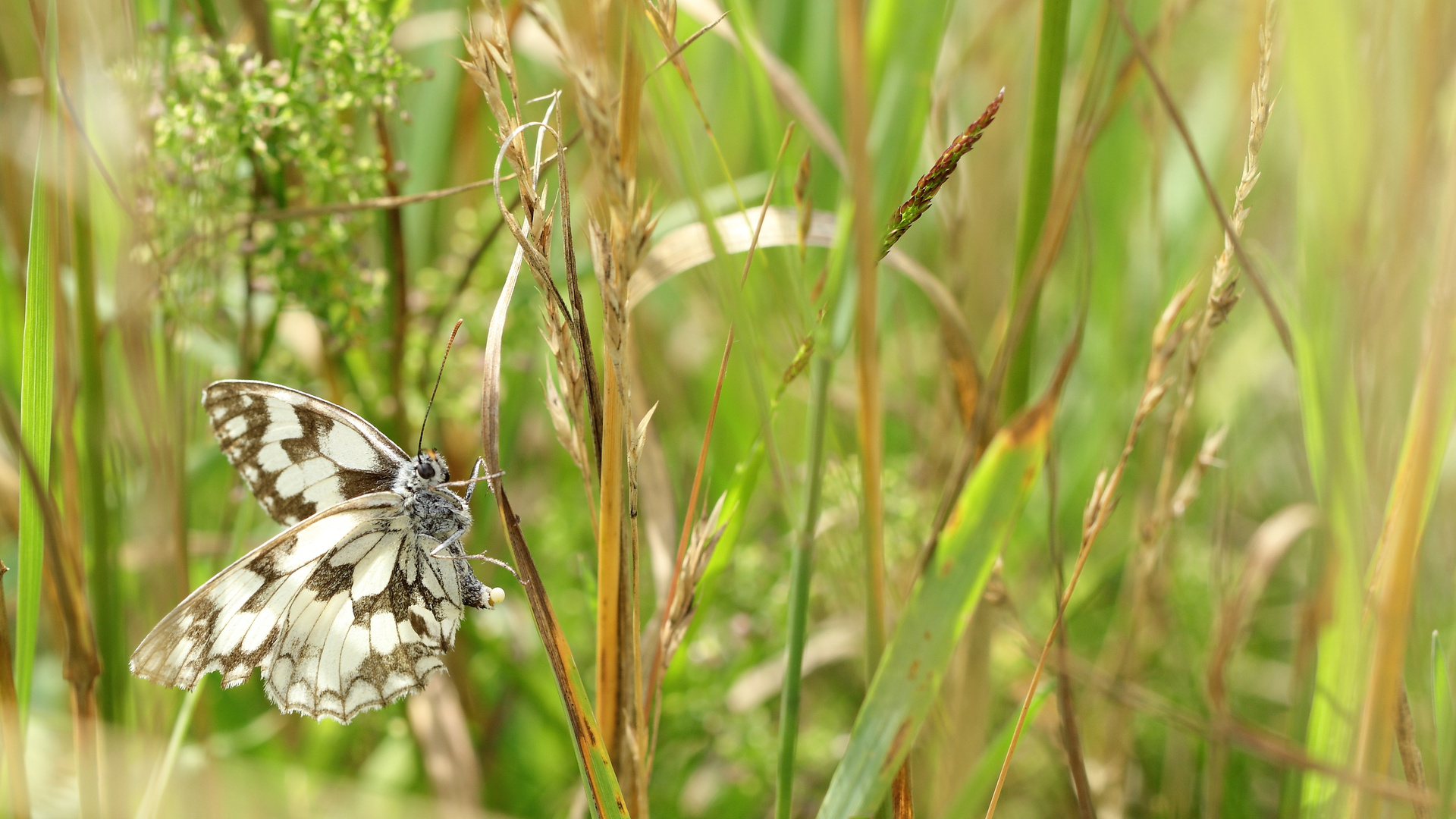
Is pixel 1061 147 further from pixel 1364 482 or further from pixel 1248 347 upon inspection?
pixel 1364 482

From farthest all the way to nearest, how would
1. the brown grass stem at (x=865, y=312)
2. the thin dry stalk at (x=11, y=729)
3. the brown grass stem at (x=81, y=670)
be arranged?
the brown grass stem at (x=81, y=670) → the thin dry stalk at (x=11, y=729) → the brown grass stem at (x=865, y=312)

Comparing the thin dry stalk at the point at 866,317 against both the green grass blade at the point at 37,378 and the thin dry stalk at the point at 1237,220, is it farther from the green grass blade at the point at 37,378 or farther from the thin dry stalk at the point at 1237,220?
the green grass blade at the point at 37,378

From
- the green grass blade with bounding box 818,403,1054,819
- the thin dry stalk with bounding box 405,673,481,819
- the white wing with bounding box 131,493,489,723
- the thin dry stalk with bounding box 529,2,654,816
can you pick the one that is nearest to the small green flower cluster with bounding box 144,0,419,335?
the white wing with bounding box 131,493,489,723

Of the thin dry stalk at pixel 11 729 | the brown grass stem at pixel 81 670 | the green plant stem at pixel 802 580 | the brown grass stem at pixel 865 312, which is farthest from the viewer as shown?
the brown grass stem at pixel 81 670

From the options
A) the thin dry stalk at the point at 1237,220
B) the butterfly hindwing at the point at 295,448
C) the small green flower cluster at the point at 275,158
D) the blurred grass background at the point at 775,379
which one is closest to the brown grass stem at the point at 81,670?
the blurred grass background at the point at 775,379

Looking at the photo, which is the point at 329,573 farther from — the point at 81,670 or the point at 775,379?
the point at 775,379

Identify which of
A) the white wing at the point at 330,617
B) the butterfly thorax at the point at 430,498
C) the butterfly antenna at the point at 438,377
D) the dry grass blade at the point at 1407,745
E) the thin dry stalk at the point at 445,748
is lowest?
the thin dry stalk at the point at 445,748
